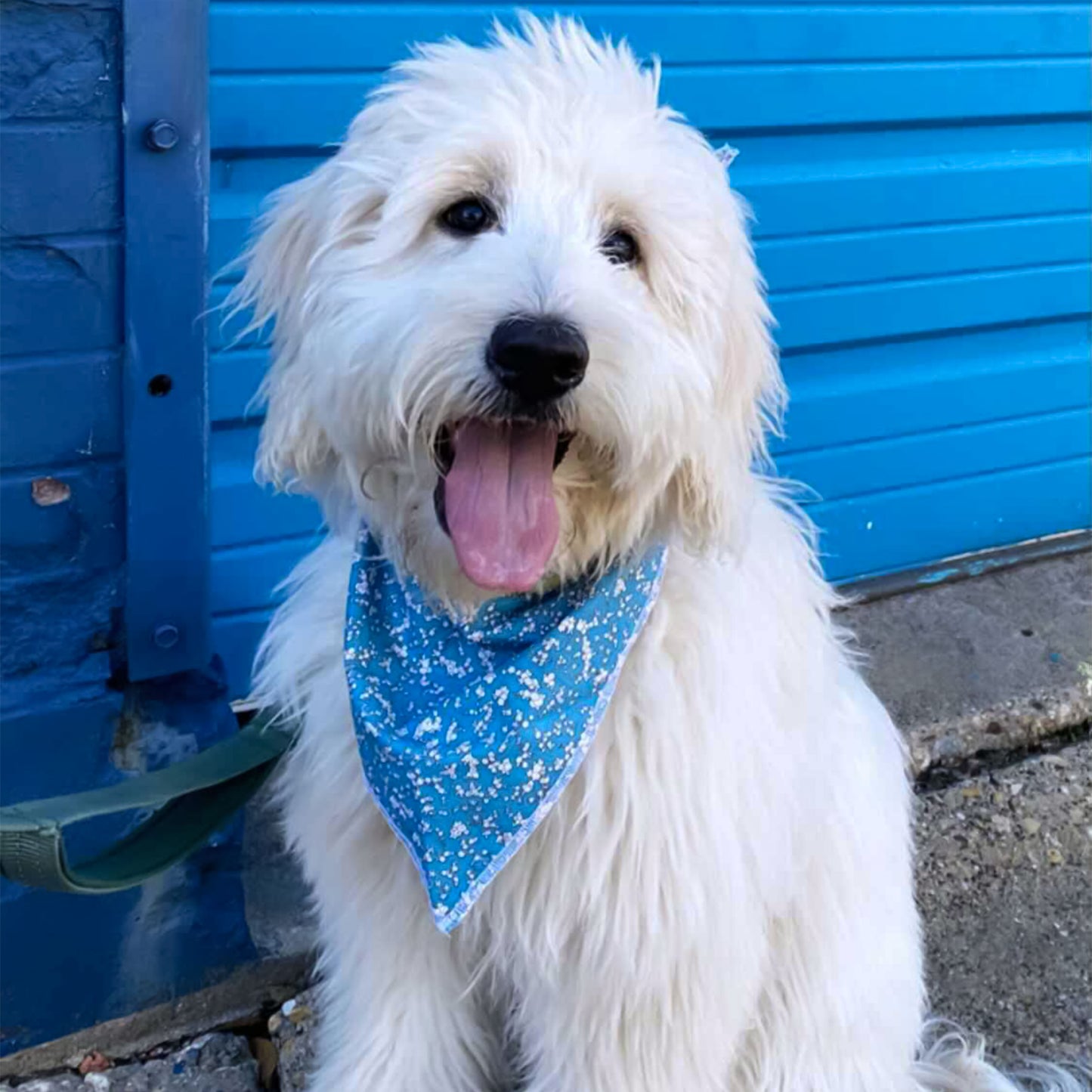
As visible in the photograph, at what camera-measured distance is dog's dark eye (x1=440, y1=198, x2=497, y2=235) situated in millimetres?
1828

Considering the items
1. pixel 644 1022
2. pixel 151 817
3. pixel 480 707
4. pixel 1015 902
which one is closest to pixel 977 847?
pixel 1015 902

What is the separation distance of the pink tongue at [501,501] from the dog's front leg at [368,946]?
1.70ft

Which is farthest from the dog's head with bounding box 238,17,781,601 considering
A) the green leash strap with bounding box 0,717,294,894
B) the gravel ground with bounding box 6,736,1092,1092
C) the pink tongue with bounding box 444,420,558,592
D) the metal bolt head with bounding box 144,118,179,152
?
the gravel ground with bounding box 6,736,1092,1092

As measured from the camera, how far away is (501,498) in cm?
176

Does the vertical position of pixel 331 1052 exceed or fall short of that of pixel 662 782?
it falls short

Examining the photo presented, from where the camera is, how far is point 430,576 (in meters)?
1.91

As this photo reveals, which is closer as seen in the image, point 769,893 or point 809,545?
point 769,893

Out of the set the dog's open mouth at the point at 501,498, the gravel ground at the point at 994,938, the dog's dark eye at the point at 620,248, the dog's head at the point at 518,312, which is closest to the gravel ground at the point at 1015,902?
the gravel ground at the point at 994,938

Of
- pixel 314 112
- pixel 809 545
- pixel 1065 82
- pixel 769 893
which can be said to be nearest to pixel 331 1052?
pixel 769 893

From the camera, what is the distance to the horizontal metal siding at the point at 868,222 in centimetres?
279

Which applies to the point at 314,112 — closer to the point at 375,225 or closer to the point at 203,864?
the point at 375,225

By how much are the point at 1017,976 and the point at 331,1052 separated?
145 centimetres

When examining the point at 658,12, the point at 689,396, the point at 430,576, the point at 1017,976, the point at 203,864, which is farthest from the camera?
the point at 658,12

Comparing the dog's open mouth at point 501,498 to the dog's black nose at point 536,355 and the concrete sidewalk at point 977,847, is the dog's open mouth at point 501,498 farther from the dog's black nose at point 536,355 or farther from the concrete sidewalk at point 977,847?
the concrete sidewalk at point 977,847
